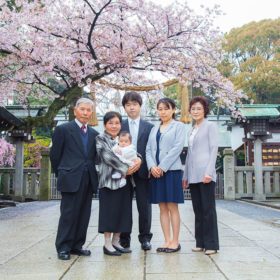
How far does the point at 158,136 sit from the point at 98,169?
70cm

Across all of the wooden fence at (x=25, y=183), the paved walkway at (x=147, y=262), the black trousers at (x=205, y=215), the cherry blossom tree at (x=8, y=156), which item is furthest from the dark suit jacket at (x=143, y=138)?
the cherry blossom tree at (x=8, y=156)

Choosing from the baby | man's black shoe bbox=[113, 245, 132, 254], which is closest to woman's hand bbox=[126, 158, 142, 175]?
the baby

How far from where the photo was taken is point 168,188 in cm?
394

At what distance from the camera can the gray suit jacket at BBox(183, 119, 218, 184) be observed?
13.0 feet

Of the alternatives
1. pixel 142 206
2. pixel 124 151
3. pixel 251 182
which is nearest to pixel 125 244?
pixel 142 206

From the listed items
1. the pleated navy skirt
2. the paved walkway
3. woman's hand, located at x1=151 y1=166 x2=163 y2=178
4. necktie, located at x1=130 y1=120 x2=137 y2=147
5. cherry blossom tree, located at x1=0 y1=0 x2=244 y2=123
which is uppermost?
cherry blossom tree, located at x1=0 y1=0 x2=244 y2=123

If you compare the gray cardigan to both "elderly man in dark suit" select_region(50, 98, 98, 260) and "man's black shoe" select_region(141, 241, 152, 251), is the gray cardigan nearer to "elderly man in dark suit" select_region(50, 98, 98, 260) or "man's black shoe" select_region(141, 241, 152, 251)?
"elderly man in dark suit" select_region(50, 98, 98, 260)

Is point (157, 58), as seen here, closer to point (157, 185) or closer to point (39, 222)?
point (39, 222)

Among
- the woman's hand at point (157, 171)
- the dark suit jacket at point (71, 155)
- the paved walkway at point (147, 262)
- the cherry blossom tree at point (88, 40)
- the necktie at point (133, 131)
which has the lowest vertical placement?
the paved walkway at point (147, 262)

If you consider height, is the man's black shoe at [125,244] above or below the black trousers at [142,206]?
below

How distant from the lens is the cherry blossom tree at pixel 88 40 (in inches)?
→ 331

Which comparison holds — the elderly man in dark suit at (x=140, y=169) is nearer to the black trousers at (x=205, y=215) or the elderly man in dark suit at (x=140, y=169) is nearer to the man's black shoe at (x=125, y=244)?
the man's black shoe at (x=125, y=244)

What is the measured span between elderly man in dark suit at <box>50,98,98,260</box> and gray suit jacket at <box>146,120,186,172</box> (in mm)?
581

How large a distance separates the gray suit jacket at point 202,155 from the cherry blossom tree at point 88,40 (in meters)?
4.77
